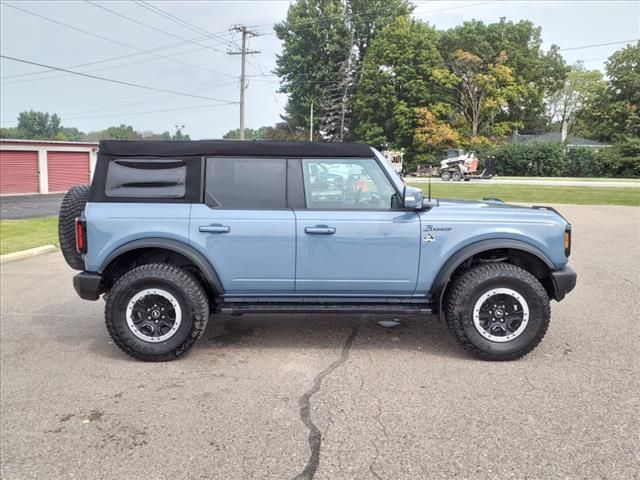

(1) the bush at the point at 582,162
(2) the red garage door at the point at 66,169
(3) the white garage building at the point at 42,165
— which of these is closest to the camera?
(3) the white garage building at the point at 42,165

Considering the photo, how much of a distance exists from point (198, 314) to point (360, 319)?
1917 millimetres

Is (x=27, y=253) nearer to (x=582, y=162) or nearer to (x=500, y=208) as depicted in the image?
(x=500, y=208)

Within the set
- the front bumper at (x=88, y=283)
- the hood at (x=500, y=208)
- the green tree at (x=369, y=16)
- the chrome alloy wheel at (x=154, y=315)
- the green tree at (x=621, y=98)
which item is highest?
the green tree at (x=369, y=16)

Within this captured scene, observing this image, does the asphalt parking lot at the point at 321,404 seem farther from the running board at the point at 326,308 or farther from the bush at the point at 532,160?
the bush at the point at 532,160

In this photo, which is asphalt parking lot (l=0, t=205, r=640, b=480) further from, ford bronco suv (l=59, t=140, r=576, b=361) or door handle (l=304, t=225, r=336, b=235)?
door handle (l=304, t=225, r=336, b=235)

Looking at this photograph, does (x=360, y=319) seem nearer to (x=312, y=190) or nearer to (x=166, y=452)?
(x=312, y=190)

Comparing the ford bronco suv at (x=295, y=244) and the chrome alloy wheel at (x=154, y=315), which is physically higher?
the ford bronco suv at (x=295, y=244)

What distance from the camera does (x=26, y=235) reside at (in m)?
12.1

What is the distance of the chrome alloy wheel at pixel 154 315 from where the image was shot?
437cm

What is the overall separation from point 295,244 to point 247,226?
1.40 feet

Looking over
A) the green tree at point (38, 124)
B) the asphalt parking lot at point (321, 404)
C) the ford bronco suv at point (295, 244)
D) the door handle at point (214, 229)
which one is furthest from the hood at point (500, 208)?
the green tree at point (38, 124)

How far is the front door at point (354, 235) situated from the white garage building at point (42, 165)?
3085 centimetres

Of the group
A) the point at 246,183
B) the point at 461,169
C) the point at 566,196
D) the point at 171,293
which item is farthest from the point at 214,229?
the point at 461,169

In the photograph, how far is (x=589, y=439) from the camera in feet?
10.0
